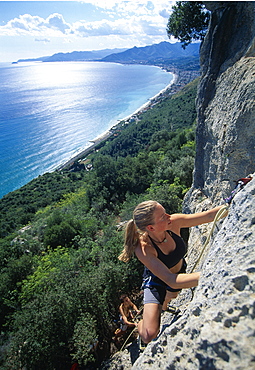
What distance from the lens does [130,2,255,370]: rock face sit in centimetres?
169

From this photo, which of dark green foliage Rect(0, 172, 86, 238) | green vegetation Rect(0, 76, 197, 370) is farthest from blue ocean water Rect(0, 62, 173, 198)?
green vegetation Rect(0, 76, 197, 370)

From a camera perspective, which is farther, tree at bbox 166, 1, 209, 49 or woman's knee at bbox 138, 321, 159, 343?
tree at bbox 166, 1, 209, 49

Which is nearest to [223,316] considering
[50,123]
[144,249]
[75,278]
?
[144,249]

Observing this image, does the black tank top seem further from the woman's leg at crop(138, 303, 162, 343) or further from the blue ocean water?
the blue ocean water

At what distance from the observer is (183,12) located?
14023mm

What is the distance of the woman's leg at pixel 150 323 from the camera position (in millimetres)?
3057

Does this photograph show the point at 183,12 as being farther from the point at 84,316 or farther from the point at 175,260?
the point at 84,316

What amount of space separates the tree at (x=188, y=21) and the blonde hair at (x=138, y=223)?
50.9 feet

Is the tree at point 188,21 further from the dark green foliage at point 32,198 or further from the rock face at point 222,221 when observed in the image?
the dark green foliage at point 32,198

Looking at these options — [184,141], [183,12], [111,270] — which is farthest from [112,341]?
[184,141]

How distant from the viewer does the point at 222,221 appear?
484cm

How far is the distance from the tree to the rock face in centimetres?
465

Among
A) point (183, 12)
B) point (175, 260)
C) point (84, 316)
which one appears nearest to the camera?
point (175, 260)

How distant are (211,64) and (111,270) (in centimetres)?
966
